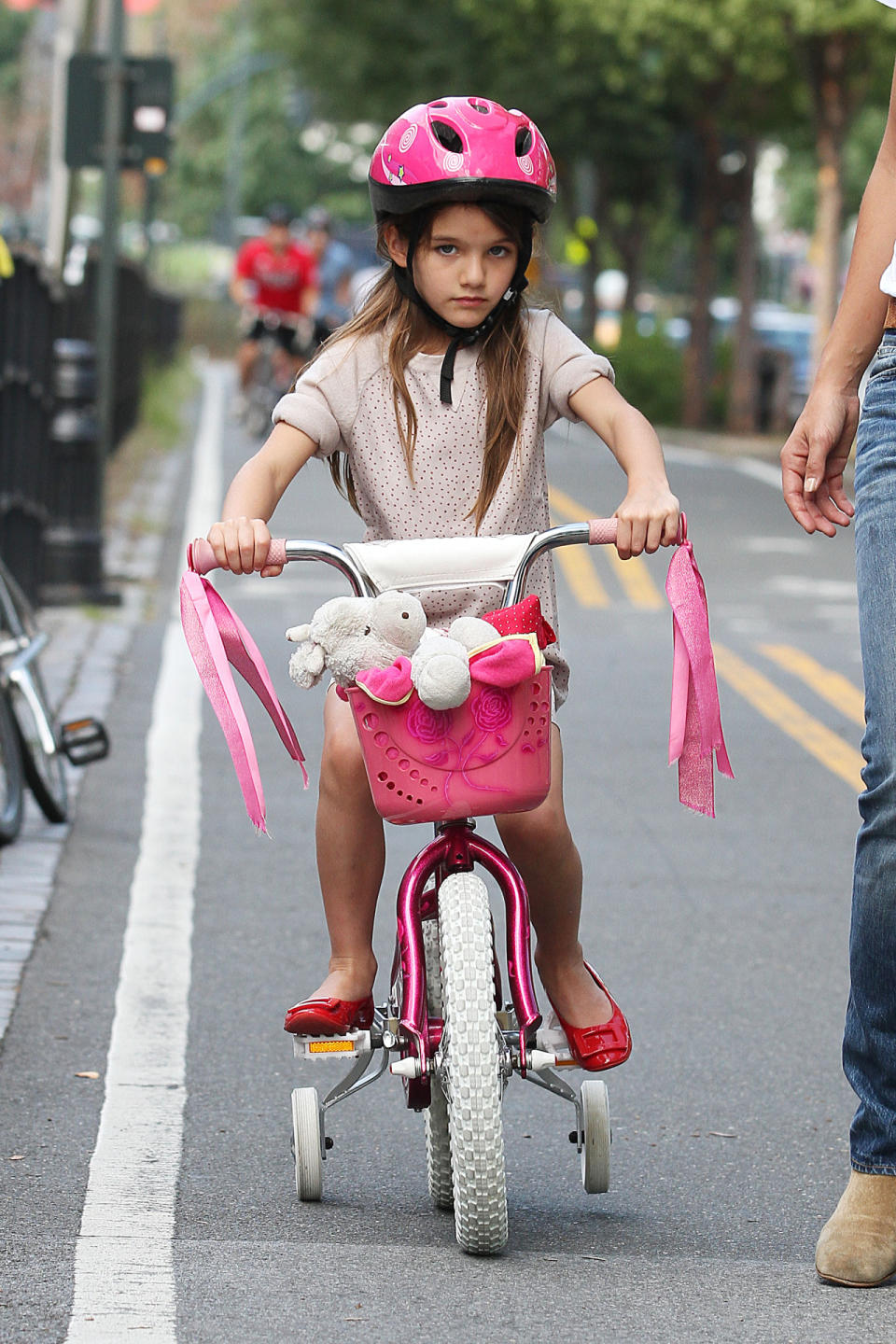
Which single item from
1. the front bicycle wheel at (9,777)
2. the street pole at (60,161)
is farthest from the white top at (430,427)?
the street pole at (60,161)

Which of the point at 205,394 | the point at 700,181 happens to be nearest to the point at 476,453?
the point at 700,181

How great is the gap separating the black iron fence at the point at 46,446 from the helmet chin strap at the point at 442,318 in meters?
6.30

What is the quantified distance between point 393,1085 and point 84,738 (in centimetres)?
253

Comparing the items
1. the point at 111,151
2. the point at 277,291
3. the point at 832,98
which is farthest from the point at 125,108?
the point at 832,98

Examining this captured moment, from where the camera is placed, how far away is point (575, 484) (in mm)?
20266

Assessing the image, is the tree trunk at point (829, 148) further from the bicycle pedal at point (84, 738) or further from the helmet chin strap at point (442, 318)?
the helmet chin strap at point (442, 318)

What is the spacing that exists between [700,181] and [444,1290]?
3008cm

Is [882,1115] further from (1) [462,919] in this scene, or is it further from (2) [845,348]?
(2) [845,348]

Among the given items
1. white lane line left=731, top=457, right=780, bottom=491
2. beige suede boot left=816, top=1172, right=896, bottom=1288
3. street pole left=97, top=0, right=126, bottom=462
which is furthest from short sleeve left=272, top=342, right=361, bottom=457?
white lane line left=731, top=457, right=780, bottom=491

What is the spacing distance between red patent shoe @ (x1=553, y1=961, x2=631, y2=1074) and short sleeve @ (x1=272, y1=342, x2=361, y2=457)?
1.01 meters

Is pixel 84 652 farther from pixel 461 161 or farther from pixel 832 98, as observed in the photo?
pixel 832 98

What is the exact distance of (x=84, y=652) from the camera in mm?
10469

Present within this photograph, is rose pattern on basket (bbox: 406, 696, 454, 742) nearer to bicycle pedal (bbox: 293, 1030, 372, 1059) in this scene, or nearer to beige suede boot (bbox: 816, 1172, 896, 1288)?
bicycle pedal (bbox: 293, 1030, 372, 1059)

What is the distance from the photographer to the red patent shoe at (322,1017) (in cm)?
393
